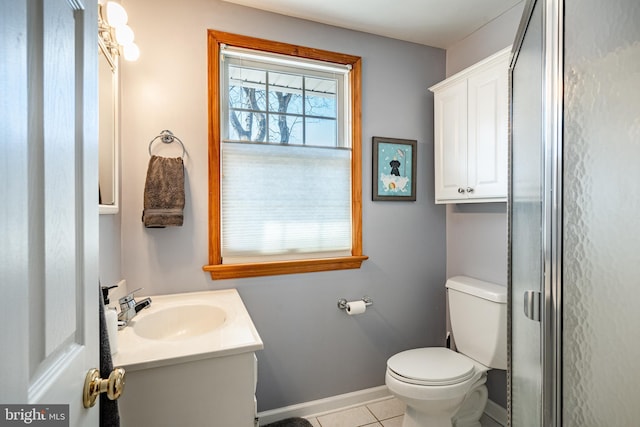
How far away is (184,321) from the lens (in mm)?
1495

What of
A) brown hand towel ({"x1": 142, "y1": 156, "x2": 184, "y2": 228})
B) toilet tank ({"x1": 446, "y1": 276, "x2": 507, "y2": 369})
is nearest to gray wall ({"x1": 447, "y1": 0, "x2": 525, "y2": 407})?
toilet tank ({"x1": 446, "y1": 276, "x2": 507, "y2": 369})

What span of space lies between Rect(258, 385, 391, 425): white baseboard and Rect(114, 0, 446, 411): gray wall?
1.4 inches

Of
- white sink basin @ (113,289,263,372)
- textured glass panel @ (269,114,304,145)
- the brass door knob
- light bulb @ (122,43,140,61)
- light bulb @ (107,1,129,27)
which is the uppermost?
light bulb @ (107,1,129,27)

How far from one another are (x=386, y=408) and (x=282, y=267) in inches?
44.1

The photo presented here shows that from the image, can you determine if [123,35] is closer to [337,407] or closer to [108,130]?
[108,130]

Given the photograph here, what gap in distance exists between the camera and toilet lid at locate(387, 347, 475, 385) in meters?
1.53

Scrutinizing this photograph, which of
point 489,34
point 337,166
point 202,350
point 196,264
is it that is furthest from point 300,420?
point 489,34

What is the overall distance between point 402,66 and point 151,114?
1.63m

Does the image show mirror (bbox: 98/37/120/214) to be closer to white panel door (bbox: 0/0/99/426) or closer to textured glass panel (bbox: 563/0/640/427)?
white panel door (bbox: 0/0/99/426)

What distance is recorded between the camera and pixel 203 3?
1.75 m

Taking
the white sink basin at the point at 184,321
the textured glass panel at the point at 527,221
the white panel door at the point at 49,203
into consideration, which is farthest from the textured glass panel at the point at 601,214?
the white sink basin at the point at 184,321

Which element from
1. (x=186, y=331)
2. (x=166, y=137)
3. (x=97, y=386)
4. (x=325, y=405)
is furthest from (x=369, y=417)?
(x=166, y=137)

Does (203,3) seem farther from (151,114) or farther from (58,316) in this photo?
(58,316)

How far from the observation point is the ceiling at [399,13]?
1.81 metres
